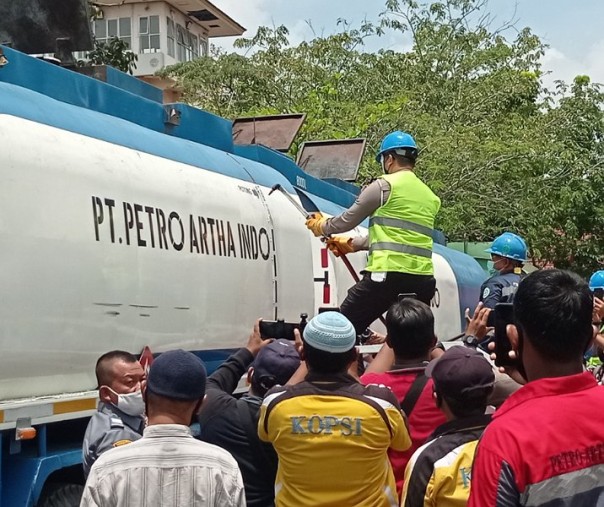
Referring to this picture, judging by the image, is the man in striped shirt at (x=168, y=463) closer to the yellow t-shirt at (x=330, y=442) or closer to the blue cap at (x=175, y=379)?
the blue cap at (x=175, y=379)

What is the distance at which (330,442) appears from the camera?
10.3 feet

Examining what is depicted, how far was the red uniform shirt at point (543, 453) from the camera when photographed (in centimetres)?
199

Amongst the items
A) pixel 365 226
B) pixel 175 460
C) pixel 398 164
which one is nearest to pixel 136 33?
pixel 365 226

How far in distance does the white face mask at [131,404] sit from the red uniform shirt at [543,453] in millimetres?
1776

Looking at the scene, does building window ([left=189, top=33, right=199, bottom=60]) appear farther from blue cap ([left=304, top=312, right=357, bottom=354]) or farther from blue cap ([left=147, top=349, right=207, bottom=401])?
blue cap ([left=147, top=349, right=207, bottom=401])

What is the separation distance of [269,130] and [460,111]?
13526 millimetres

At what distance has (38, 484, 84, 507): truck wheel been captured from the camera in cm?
377

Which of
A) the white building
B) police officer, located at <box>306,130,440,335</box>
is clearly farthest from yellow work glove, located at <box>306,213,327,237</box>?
the white building

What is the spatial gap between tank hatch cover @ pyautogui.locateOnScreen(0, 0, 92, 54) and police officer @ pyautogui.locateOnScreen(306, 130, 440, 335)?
5.42 ft

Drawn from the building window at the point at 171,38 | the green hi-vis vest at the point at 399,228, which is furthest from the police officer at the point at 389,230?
the building window at the point at 171,38

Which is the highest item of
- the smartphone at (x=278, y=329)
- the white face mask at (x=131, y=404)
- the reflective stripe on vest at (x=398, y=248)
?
the reflective stripe on vest at (x=398, y=248)

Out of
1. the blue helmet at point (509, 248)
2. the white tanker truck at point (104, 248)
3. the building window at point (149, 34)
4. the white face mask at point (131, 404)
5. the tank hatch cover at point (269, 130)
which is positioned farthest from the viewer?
the building window at point (149, 34)

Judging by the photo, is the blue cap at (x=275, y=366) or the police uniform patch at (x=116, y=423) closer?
the police uniform patch at (x=116, y=423)

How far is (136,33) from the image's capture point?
4109 cm
